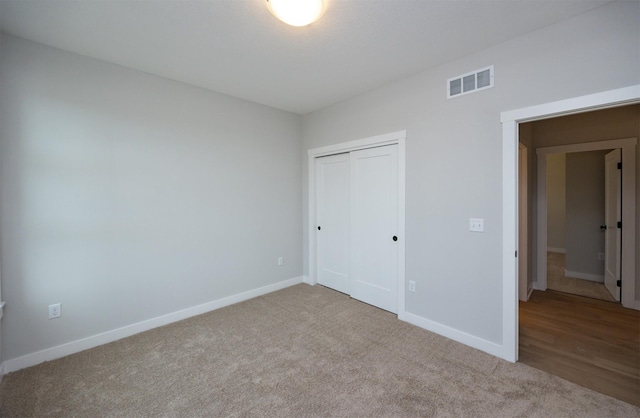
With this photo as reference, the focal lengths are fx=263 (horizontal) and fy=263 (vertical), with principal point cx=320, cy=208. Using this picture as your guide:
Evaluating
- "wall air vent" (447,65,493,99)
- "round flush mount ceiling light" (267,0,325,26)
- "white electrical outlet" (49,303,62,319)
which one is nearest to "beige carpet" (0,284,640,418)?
"white electrical outlet" (49,303,62,319)

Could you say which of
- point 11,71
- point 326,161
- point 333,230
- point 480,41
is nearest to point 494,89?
point 480,41

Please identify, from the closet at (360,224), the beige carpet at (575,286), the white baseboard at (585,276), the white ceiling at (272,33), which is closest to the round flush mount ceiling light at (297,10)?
the white ceiling at (272,33)

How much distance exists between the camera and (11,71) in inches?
84.6

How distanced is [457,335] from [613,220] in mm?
3112

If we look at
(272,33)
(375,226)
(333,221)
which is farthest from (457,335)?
(272,33)

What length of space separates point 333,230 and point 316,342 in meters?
1.77

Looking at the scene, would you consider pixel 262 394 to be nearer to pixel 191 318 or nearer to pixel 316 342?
pixel 316 342

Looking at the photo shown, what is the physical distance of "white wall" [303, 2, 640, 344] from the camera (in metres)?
1.89

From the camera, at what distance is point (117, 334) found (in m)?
2.65

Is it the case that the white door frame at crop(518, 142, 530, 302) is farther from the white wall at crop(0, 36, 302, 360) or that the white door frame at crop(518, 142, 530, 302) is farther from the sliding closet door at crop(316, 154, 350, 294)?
the white wall at crop(0, 36, 302, 360)

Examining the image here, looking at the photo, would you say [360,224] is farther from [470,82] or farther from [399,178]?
[470,82]

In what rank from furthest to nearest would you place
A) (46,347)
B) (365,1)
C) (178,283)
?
1. (178,283)
2. (46,347)
3. (365,1)

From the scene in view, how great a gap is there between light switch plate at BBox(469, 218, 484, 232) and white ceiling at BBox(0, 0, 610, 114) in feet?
5.11

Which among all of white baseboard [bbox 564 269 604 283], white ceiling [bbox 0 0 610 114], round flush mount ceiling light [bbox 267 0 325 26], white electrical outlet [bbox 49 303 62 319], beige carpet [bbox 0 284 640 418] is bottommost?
beige carpet [bbox 0 284 640 418]
